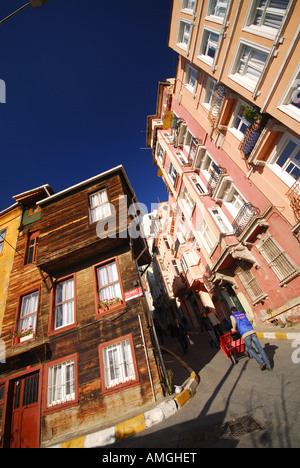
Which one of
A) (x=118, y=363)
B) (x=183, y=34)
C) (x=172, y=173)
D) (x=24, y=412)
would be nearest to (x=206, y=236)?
(x=172, y=173)

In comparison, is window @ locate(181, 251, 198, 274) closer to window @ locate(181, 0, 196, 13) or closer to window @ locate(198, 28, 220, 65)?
window @ locate(198, 28, 220, 65)

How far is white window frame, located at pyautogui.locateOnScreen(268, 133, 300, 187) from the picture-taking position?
8707 millimetres

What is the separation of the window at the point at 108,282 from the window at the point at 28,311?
3805mm

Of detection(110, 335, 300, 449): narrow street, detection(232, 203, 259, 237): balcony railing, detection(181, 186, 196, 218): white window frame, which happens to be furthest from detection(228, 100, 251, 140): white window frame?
detection(110, 335, 300, 449): narrow street

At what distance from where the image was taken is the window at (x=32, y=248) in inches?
484

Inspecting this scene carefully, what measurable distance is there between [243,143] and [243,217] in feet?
14.4

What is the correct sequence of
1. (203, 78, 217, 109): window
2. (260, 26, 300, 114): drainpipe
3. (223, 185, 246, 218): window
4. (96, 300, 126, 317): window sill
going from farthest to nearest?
(203, 78, 217, 109): window
(223, 185, 246, 218): window
(96, 300, 126, 317): window sill
(260, 26, 300, 114): drainpipe

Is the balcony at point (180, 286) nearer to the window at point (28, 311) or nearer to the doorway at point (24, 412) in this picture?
the window at point (28, 311)

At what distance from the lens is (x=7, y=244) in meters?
13.7

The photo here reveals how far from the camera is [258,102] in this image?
28.7 feet

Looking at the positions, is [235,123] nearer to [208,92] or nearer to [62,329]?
[208,92]

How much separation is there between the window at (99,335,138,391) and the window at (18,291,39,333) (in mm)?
4301

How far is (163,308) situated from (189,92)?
3688 cm
